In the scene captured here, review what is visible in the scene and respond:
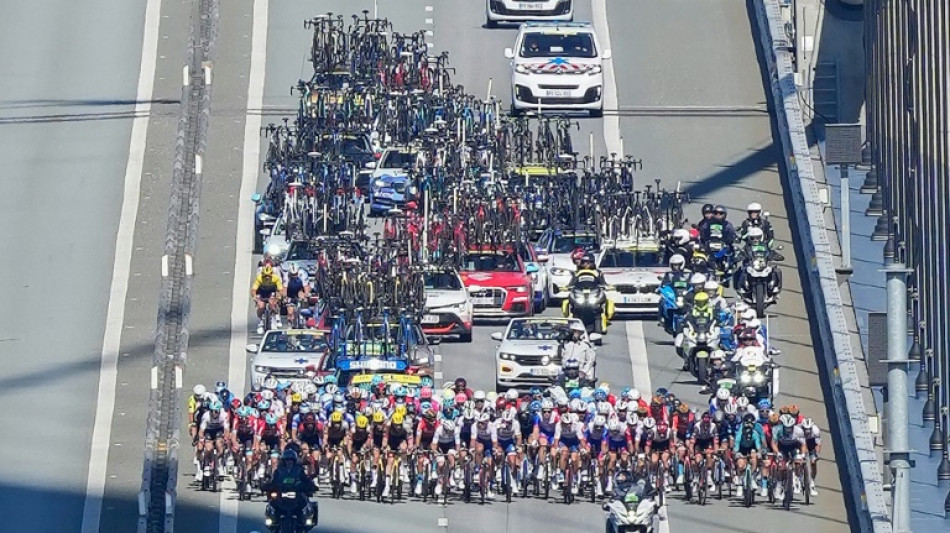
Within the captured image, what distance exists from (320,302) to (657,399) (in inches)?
398

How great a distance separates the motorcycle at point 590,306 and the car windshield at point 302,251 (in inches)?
223

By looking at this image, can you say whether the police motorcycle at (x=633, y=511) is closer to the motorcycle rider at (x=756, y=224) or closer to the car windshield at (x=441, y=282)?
the car windshield at (x=441, y=282)

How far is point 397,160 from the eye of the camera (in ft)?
272

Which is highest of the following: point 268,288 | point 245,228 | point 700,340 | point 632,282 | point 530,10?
point 530,10

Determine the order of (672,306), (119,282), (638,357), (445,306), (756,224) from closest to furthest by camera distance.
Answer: (672,306) < (445,306) < (638,357) < (756,224) < (119,282)

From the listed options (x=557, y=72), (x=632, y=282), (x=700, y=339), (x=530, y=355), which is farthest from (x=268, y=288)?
(x=557, y=72)

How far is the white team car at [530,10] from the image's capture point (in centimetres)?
9431

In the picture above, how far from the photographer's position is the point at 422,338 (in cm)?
7281

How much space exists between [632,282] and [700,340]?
3.71 metres

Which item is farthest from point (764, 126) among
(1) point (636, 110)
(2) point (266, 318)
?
(2) point (266, 318)

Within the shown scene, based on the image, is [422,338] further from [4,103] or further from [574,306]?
[4,103]

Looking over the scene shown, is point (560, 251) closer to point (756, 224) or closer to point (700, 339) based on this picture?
point (756, 224)

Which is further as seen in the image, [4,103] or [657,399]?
[4,103]

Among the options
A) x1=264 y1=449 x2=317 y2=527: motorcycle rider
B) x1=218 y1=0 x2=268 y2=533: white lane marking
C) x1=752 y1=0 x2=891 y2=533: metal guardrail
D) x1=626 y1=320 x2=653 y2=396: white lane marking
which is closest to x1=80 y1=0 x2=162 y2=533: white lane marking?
x1=218 y1=0 x2=268 y2=533: white lane marking
